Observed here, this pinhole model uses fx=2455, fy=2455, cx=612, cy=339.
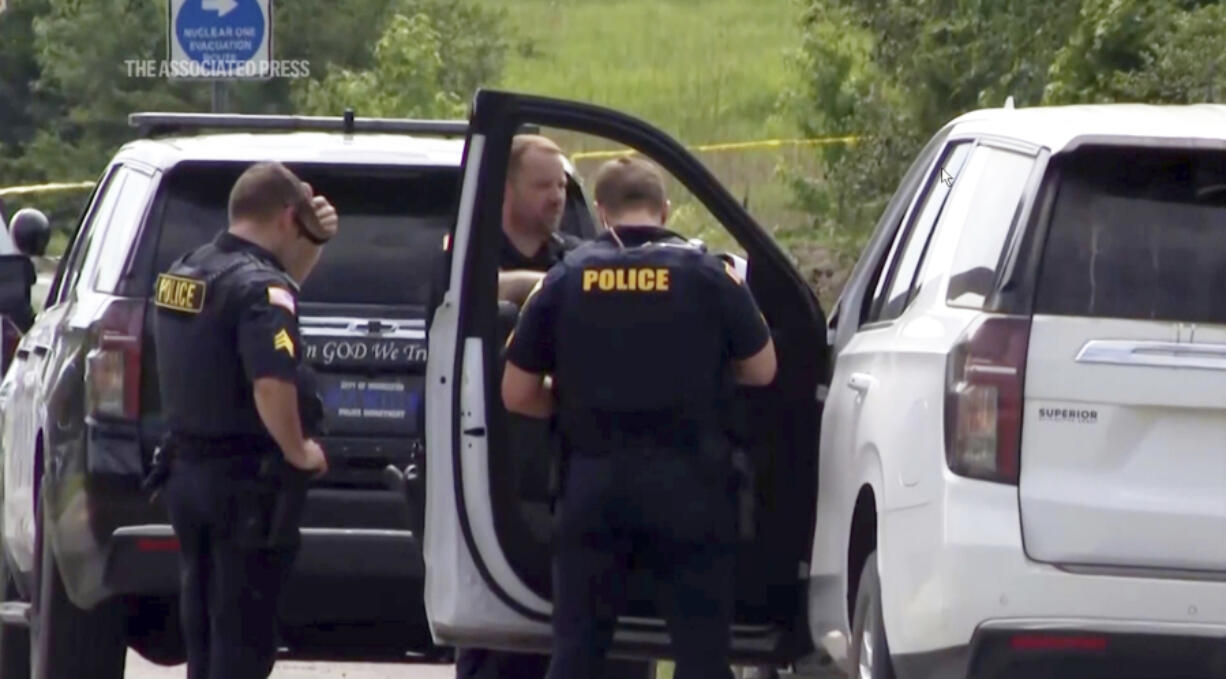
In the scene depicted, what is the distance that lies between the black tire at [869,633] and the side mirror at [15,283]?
4.22m

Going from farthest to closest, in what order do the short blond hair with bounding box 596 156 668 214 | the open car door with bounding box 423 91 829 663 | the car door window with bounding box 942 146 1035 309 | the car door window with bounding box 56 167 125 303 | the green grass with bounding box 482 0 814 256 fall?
the green grass with bounding box 482 0 814 256
the car door window with bounding box 56 167 125 303
the open car door with bounding box 423 91 829 663
the short blond hair with bounding box 596 156 668 214
the car door window with bounding box 942 146 1035 309

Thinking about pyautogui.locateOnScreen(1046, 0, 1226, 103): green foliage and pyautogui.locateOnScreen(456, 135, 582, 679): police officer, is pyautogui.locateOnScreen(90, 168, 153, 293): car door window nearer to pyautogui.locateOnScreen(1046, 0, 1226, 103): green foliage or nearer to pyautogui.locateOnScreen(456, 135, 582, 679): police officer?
pyautogui.locateOnScreen(456, 135, 582, 679): police officer

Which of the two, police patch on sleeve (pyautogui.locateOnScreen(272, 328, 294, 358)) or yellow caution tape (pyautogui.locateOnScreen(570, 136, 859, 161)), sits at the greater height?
police patch on sleeve (pyautogui.locateOnScreen(272, 328, 294, 358))

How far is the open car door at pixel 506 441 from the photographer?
6.27 m

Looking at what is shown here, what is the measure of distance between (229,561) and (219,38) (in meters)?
8.43

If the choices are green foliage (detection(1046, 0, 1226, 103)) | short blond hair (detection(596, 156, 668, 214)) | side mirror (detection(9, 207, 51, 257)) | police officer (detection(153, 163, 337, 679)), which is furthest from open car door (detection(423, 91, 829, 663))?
green foliage (detection(1046, 0, 1226, 103))

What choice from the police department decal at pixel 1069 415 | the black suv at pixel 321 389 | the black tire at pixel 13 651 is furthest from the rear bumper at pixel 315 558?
the police department decal at pixel 1069 415

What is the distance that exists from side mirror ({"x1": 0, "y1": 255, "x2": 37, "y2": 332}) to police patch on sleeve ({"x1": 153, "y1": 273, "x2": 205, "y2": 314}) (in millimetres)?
2641

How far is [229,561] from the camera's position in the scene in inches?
258

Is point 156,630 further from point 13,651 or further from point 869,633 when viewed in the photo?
point 869,633

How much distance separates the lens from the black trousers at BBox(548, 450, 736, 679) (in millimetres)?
6000

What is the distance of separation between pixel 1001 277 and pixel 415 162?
2555 millimetres

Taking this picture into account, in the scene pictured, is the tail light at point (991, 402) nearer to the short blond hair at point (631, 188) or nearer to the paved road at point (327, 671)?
the short blond hair at point (631, 188)

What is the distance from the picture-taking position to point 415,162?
734 cm
